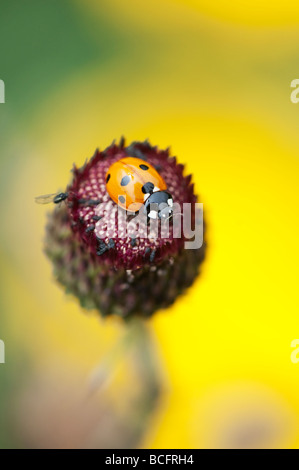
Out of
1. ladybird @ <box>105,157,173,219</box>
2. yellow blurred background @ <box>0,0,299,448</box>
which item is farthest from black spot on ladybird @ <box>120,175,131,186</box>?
yellow blurred background @ <box>0,0,299,448</box>

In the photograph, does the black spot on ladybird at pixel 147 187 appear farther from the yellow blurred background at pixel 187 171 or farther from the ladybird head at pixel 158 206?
the yellow blurred background at pixel 187 171

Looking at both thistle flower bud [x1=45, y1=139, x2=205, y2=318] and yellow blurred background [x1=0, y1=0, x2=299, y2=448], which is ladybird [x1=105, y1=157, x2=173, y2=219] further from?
yellow blurred background [x1=0, y1=0, x2=299, y2=448]

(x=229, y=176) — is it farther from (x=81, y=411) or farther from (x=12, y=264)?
(x=81, y=411)

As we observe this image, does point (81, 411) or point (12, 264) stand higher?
point (12, 264)

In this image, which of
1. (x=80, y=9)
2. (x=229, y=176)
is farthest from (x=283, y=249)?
(x=80, y=9)
